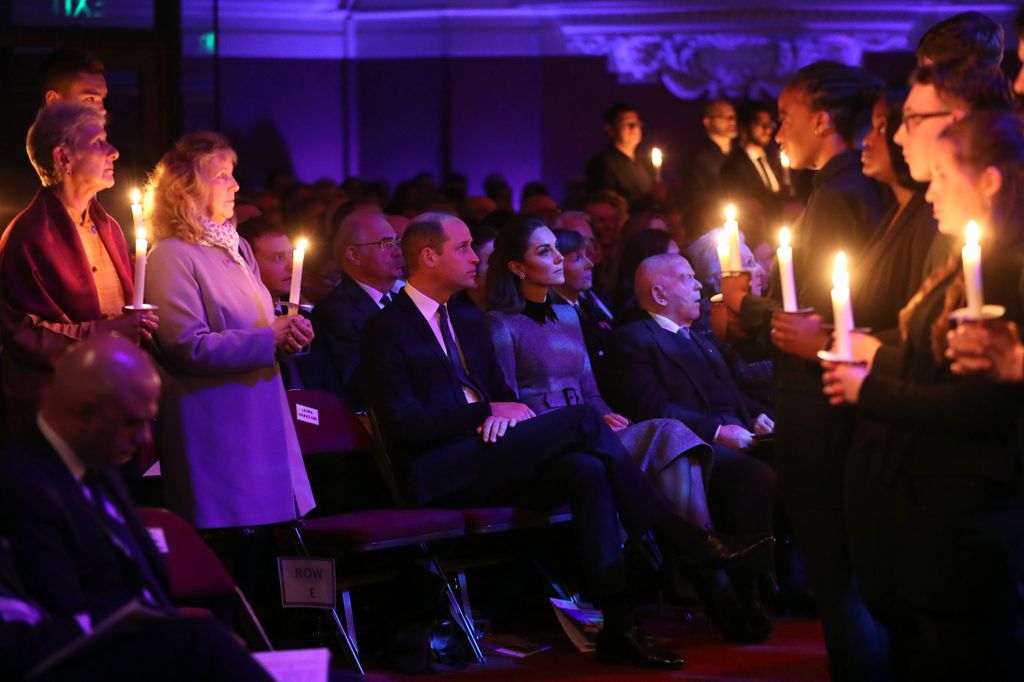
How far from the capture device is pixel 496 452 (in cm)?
514

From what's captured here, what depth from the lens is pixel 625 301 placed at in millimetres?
7164

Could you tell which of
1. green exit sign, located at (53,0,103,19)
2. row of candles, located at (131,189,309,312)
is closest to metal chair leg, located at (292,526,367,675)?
row of candles, located at (131,189,309,312)

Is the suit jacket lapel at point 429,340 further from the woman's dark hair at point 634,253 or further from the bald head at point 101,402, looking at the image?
the bald head at point 101,402

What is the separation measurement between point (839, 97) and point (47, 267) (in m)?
2.18

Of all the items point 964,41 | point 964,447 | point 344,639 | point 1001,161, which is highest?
point 964,41

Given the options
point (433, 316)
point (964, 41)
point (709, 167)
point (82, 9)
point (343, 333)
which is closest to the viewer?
point (964, 41)

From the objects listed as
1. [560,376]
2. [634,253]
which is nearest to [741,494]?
[560,376]

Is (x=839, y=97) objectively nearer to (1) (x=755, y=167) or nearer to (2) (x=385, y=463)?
(2) (x=385, y=463)

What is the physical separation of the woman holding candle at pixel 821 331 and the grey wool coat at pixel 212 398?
5.02ft

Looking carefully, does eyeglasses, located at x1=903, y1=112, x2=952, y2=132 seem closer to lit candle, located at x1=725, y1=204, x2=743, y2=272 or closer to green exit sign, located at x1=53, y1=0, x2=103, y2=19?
lit candle, located at x1=725, y1=204, x2=743, y2=272

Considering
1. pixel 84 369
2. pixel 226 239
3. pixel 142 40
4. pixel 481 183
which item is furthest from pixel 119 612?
pixel 481 183

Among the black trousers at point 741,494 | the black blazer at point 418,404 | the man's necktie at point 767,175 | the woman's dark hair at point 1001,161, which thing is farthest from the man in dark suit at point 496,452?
the man's necktie at point 767,175

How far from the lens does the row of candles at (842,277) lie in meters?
2.60

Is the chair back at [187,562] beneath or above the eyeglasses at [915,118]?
beneath
